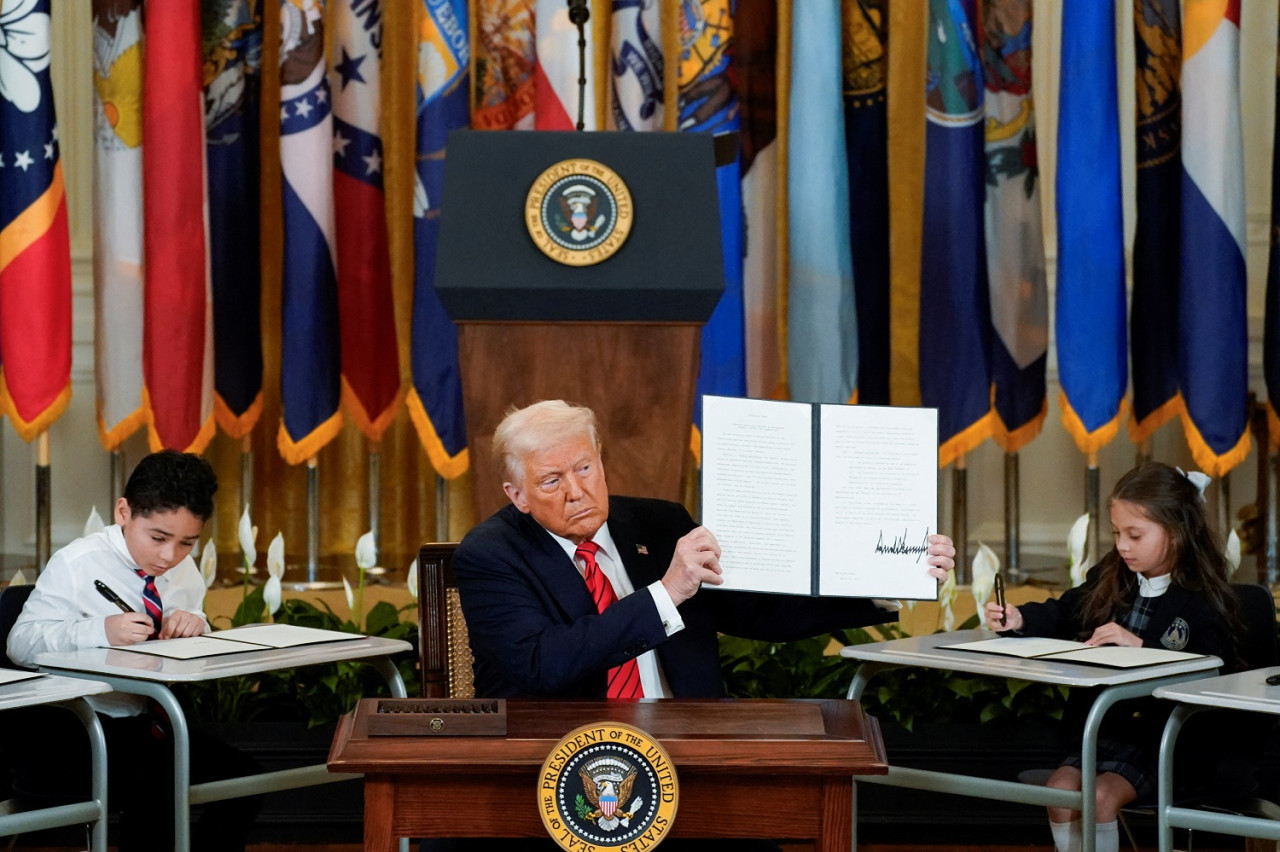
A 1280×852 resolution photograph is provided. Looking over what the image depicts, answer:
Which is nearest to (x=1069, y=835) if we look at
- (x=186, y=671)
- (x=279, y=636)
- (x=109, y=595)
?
(x=279, y=636)

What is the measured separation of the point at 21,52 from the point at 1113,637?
435 centimetres

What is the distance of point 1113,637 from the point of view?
320 cm

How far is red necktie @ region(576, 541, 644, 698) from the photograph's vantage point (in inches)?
105

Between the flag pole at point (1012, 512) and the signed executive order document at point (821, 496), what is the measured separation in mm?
3340

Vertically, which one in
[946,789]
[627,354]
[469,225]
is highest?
[469,225]

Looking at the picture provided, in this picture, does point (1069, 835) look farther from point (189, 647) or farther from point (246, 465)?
point (246, 465)

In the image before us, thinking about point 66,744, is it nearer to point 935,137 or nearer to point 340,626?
point 340,626

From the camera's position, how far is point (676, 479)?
352 centimetres

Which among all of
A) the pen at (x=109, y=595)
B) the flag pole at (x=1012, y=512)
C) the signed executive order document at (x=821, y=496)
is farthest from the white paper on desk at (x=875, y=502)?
the flag pole at (x=1012, y=512)

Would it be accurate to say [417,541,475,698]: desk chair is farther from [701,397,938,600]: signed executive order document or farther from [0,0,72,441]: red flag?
[0,0,72,441]: red flag

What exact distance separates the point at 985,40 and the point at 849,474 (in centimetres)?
358

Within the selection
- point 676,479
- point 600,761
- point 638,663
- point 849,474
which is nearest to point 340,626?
point 676,479

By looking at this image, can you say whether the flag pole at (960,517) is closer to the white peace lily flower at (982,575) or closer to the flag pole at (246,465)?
the white peace lily flower at (982,575)

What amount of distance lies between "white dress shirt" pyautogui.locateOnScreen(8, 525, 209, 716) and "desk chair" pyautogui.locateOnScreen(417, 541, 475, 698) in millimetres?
604
